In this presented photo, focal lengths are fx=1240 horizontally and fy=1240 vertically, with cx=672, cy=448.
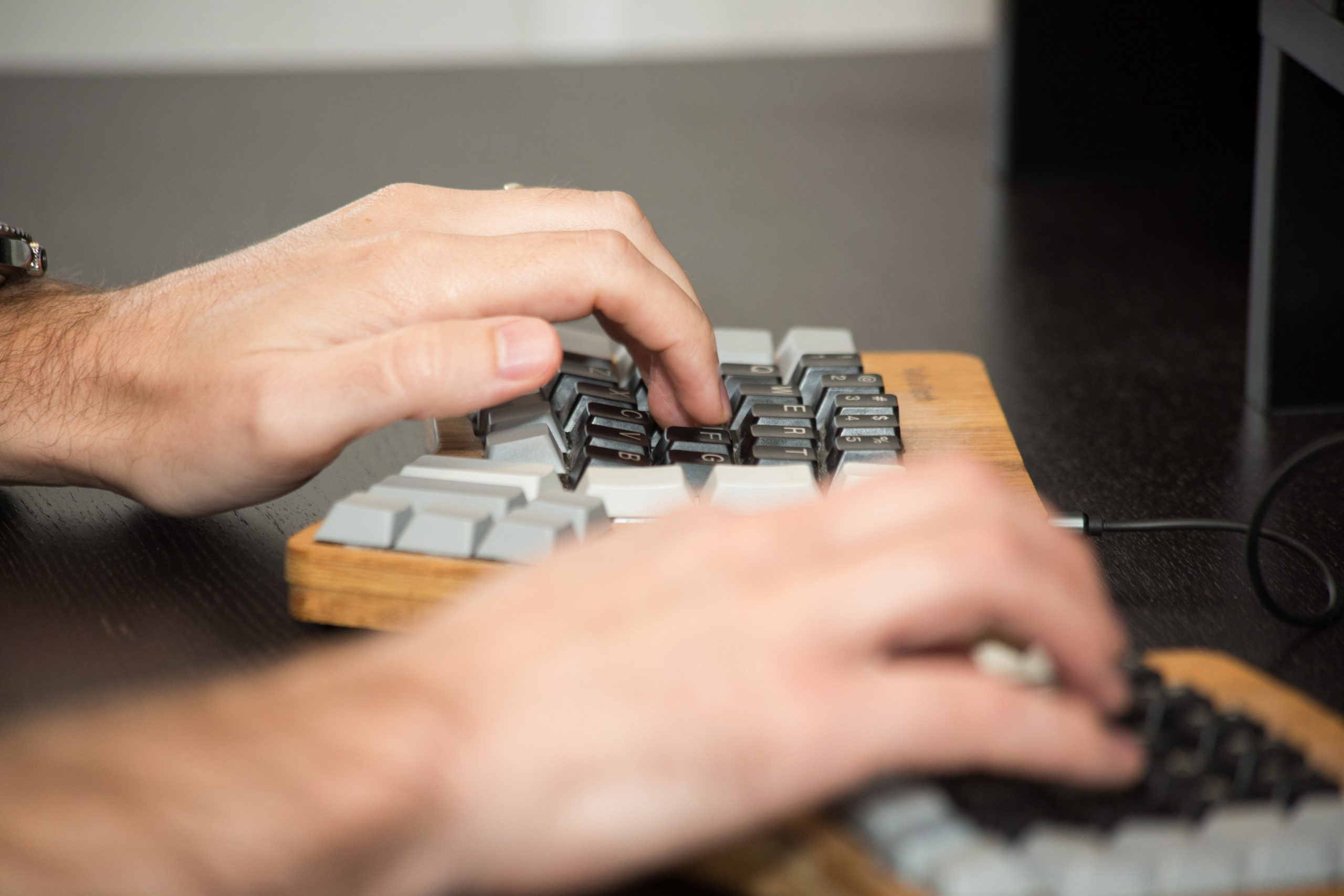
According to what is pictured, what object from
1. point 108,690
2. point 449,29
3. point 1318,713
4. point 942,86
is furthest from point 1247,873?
point 449,29

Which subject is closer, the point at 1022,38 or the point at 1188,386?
the point at 1188,386

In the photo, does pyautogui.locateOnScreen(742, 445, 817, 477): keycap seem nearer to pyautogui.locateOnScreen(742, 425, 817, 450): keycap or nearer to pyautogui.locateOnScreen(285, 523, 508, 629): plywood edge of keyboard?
pyautogui.locateOnScreen(742, 425, 817, 450): keycap

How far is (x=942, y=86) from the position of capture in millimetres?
1941

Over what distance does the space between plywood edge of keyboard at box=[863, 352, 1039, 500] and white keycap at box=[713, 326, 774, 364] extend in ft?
0.21

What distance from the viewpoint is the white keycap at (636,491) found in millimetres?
518

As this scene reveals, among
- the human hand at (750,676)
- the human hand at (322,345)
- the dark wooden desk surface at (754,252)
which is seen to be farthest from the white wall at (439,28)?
the human hand at (750,676)

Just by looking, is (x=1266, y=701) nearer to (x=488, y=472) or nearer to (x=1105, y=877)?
(x=1105, y=877)

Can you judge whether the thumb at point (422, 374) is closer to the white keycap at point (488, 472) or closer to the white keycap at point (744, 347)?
the white keycap at point (488, 472)

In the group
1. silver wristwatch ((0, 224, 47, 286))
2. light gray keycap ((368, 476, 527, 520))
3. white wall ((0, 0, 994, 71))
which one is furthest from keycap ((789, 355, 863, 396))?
white wall ((0, 0, 994, 71))

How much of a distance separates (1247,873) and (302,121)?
5.43ft

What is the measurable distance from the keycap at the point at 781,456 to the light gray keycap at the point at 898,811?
0.85 ft

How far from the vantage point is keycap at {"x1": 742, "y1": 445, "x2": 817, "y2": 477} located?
579 millimetres

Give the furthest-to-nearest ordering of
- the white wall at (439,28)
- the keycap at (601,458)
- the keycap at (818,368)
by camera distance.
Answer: the white wall at (439,28) < the keycap at (818,368) < the keycap at (601,458)

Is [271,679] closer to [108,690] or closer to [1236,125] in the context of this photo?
[108,690]
